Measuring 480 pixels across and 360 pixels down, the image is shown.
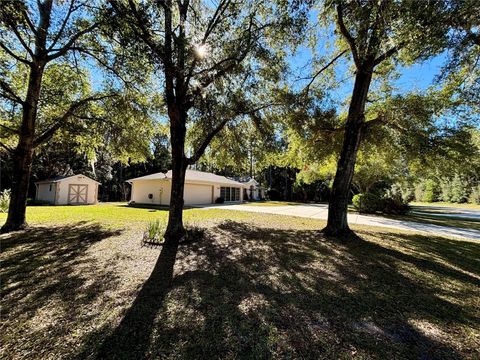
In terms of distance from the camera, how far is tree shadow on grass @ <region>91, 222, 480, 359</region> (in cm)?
247

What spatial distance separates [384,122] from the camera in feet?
26.9

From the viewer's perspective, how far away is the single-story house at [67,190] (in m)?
21.3

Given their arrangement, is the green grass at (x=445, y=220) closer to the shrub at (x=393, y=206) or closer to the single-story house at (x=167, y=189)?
the shrub at (x=393, y=206)

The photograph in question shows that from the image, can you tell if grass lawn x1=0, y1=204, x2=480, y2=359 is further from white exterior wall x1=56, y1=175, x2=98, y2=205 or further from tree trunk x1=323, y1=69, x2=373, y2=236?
white exterior wall x1=56, y1=175, x2=98, y2=205

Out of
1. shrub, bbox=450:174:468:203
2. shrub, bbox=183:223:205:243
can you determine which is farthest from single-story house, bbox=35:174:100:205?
shrub, bbox=450:174:468:203

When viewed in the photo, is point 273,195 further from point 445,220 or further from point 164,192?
point 445,220

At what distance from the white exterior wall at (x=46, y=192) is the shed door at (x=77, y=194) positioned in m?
1.26

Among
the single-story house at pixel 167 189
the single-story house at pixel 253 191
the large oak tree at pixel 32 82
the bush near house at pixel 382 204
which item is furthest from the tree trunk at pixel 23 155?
the single-story house at pixel 253 191

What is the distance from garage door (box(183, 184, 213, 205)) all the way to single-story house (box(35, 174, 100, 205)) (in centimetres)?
998

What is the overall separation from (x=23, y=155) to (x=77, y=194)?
1687 cm

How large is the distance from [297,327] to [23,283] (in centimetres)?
448

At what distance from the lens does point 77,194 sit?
22.4 metres

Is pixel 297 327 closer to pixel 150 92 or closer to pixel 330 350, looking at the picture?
pixel 330 350

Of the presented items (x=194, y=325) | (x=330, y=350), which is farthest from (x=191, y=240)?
(x=330, y=350)
